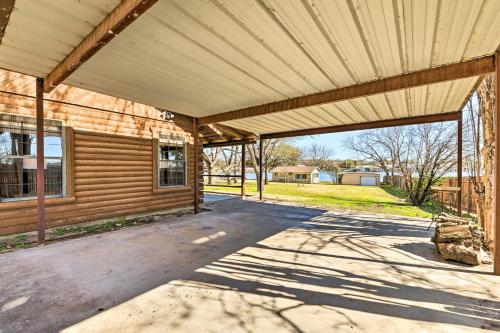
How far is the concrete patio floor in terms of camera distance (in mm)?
2098

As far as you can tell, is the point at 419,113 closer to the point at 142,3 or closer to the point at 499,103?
the point at 499,103

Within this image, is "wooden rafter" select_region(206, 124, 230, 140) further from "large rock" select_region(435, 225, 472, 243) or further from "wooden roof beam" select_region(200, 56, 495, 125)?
"large rock" select_region(435, 225, 472, 243)

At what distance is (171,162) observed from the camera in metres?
7.32

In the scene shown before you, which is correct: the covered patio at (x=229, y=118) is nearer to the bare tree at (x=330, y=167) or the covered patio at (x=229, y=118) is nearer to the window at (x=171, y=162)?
the window at (x=171, y=162)

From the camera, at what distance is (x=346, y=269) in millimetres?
3264

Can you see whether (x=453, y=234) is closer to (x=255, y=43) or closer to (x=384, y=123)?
(x=384, y=123)

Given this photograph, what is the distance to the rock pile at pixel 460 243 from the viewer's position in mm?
3383

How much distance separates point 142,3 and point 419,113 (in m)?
7.02

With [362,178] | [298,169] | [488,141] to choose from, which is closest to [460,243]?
[488,141]

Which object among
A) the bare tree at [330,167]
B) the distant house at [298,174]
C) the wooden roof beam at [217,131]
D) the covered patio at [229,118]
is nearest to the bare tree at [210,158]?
the wooden roof beam at [217,131]

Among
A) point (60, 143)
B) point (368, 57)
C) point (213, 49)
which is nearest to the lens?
point (213, 49)

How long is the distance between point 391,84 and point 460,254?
2880 mm

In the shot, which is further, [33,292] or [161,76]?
[161,76]

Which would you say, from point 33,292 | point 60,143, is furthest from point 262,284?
point 60,143
